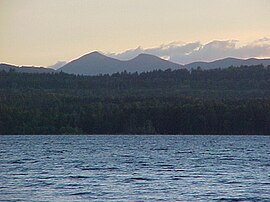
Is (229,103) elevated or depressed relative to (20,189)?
elevated

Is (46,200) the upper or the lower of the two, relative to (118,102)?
lower

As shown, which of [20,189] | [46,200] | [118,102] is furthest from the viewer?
[118,102]

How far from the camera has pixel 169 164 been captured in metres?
70.4

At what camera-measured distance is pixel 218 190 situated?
155 feet

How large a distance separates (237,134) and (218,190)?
391 feet

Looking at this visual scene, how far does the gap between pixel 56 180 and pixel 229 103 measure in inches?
4960

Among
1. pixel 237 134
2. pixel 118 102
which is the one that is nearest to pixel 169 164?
pixel 237 134

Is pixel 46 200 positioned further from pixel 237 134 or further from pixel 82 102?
pixel 82 102

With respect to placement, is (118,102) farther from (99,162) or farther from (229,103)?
(99,162)

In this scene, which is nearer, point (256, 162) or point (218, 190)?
point (218, 190)

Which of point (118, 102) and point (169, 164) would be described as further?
point (118, 102)

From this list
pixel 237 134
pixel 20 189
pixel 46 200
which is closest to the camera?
pixel 46 200

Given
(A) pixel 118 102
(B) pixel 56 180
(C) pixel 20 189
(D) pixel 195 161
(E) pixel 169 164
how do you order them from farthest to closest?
(A) pixel 118 102 < (D) pixel 195 161 < (E) pixel 169 164 < (B) pixel 56 180 < (C) pixel 20 189

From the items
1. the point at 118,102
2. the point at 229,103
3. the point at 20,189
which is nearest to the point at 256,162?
the point at 20,189
